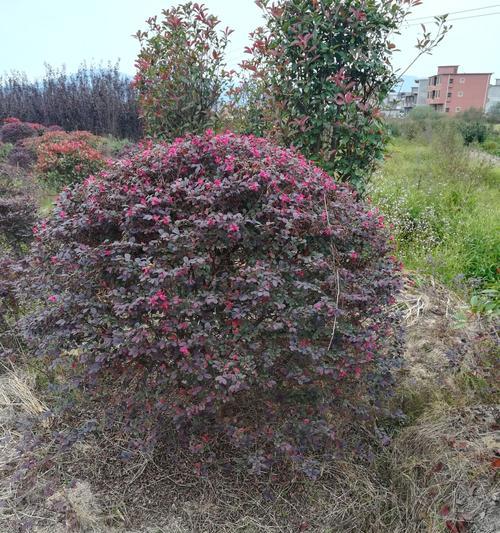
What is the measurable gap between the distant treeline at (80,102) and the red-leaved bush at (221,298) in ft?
44.3

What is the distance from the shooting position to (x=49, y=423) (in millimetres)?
2291

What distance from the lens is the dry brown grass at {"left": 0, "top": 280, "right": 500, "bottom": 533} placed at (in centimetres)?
185

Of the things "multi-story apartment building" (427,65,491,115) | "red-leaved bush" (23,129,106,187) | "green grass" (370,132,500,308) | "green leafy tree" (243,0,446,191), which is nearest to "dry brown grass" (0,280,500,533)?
"green grass" (370,132,500,308)

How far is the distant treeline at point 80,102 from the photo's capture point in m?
15.4

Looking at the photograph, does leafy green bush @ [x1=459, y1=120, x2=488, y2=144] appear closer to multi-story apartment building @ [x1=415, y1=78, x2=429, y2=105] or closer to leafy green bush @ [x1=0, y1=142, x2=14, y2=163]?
leafy green bush @ [x1=0, y1=142, x2=14, y2=163]

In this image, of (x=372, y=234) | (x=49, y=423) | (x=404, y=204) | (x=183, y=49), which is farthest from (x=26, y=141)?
(x=372, y=234)

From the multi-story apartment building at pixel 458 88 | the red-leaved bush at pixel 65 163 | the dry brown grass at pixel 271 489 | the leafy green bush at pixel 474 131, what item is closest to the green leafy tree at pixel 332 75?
the dry brown grass at pixel 271 489

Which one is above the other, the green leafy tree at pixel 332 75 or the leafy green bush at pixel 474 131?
the green leafy tree at pixel 332 75

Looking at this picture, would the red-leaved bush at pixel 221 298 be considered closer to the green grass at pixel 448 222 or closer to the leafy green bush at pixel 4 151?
the green grass at pixel 448 222

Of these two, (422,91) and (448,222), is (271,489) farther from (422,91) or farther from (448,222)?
(422,91)

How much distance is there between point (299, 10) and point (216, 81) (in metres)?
1.31

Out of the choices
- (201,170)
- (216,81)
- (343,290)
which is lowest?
(343,290)

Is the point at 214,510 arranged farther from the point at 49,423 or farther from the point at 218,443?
the point at 49,423

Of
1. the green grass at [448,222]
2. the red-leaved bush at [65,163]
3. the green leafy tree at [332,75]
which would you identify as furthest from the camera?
the red-leaved bush at [65,163]
